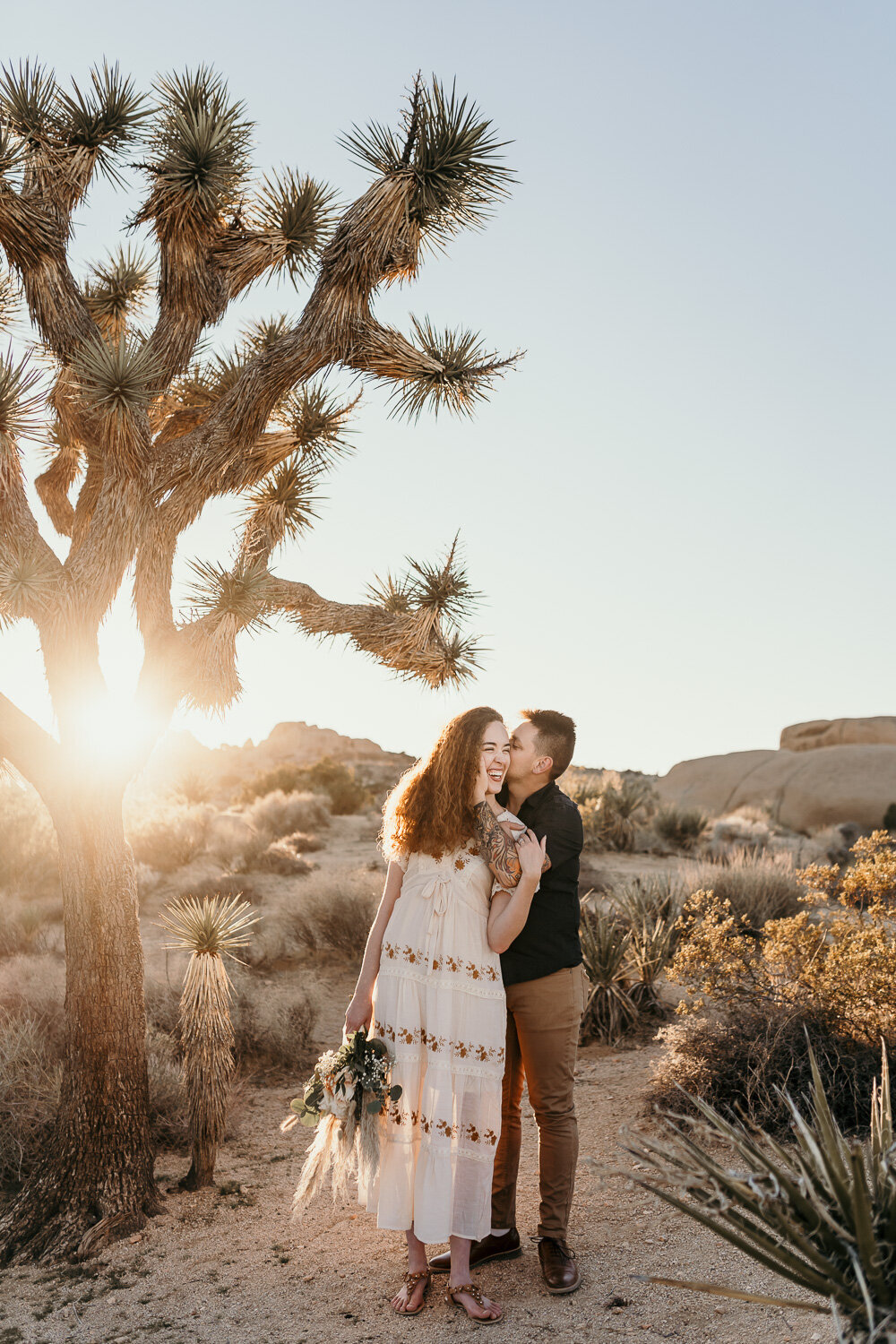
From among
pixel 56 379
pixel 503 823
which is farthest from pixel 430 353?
pixel 503 823

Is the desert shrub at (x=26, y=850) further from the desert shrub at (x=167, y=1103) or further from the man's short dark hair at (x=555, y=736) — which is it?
the man's short dark hair at (x=555, y=736)

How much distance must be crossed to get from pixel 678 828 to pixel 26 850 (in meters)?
11.7

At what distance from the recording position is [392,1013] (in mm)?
3697

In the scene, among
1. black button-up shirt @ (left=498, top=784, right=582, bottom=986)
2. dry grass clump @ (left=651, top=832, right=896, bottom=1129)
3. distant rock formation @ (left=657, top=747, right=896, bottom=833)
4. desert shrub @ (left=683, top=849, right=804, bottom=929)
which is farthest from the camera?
distant rock formation @ (left=657, top=747, right=896, bottom=833)

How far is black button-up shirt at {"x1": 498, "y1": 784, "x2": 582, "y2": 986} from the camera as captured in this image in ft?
12.7

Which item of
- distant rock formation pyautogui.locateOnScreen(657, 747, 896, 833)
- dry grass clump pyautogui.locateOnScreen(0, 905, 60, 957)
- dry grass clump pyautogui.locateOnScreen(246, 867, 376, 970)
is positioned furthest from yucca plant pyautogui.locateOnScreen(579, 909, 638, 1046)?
distant rock formation pyautogui.locateOnScreen(657, 747, 896, 833)

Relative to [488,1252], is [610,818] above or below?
above

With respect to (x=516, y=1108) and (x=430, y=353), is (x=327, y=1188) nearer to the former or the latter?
(x=516, y=1108)

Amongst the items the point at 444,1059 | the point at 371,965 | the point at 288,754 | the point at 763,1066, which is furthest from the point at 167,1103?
the point at 288,754

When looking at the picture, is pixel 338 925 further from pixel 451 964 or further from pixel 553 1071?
pixel 451 964

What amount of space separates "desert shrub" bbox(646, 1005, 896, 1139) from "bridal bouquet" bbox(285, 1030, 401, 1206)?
207 cm

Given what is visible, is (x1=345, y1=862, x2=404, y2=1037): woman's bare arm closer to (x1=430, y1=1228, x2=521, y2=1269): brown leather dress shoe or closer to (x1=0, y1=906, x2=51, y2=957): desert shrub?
(x1=430, y1=1228, x2=521, y2=1269): brown leather dress shoe

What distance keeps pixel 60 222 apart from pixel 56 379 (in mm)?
885

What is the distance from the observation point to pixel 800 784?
25016mm
